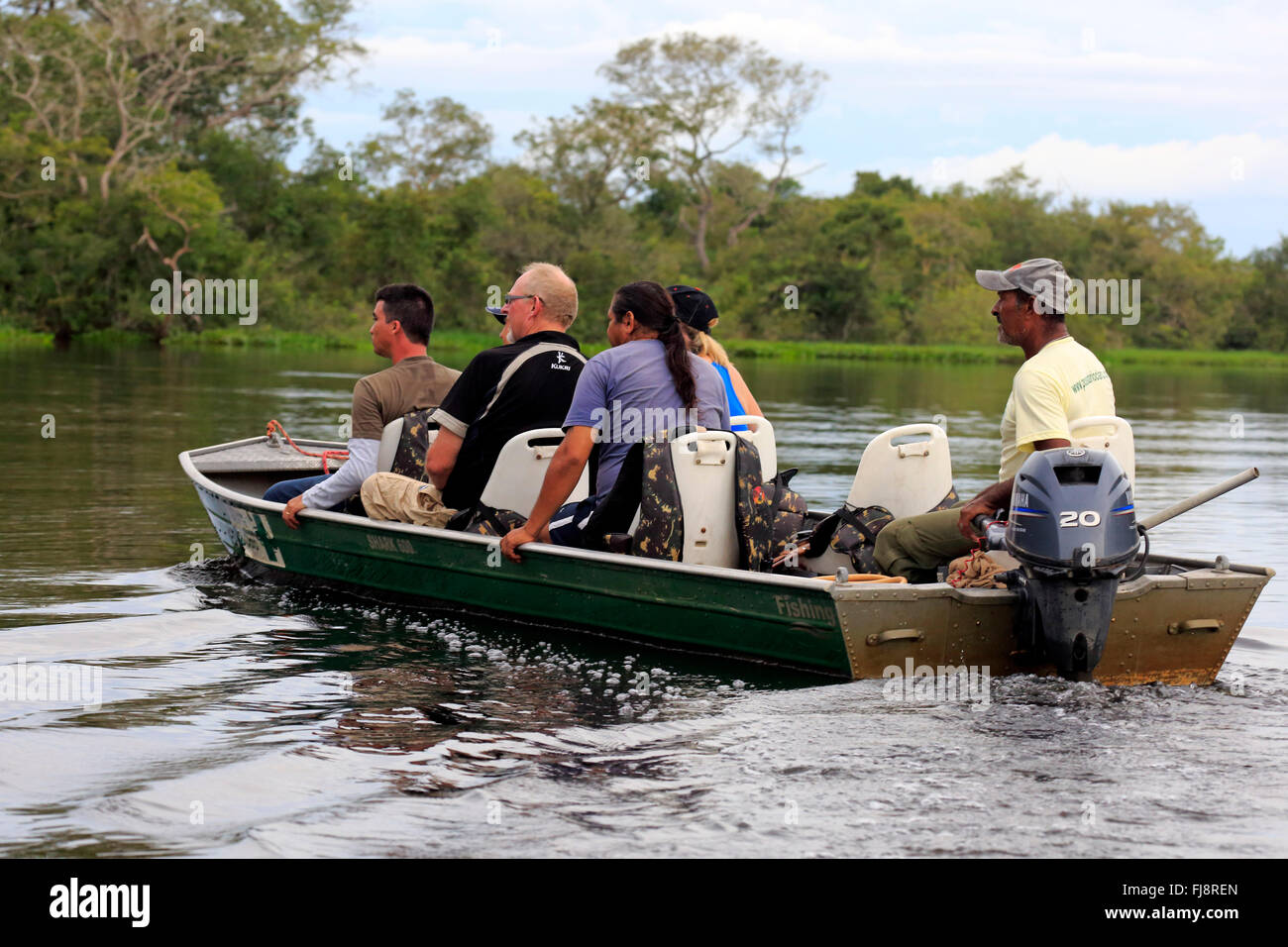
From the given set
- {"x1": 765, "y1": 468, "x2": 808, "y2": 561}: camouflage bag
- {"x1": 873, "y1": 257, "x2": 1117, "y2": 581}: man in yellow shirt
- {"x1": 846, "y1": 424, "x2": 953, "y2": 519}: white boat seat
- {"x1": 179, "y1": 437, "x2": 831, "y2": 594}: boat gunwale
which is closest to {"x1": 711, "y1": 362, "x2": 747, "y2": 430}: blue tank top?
{"x1": 765, "y1": 468, "x2": 808, "y2": 561}: camouflage bag

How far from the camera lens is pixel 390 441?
22.5 feet

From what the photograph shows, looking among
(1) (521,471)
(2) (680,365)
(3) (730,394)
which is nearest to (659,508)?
(2) (680,365)

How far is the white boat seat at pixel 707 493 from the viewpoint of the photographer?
5684 millimetres

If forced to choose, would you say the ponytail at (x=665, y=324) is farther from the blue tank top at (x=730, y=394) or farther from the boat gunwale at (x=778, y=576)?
the blue tank top at (x=730, y=394)

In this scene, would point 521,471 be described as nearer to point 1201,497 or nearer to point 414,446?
point 414,446

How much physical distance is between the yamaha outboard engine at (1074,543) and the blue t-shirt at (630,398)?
146 centimetres

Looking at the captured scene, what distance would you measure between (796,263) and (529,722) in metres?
45.2

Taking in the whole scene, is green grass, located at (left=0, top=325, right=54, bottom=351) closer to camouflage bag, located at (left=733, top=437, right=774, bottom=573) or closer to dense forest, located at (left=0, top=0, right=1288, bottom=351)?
dense forest, located at (left=0, top=0, right=1288, bottom=351)

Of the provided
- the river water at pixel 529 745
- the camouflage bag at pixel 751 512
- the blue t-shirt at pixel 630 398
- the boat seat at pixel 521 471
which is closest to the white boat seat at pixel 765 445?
the camouflage bag at pixel 751 512

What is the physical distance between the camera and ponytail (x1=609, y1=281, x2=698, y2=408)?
5.83 m

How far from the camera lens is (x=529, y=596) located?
20.5ft

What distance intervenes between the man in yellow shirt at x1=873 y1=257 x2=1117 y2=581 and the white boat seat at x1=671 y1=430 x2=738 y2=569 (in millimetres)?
880

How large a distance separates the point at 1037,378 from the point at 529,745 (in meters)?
2.13
